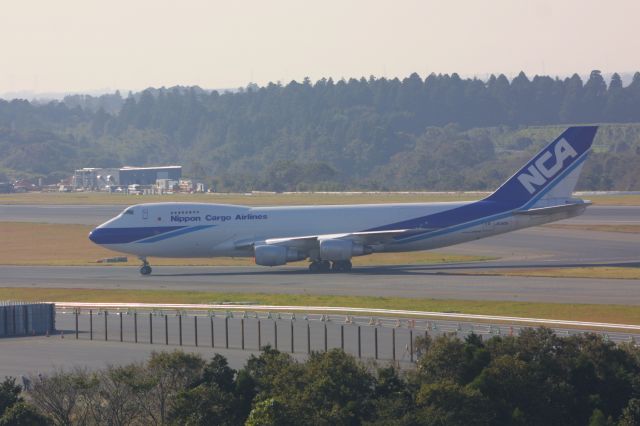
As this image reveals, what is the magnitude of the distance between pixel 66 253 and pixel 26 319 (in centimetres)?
4137

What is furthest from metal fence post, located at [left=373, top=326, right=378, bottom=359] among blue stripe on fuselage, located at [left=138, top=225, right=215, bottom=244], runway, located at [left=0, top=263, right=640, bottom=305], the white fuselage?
blue stripe on fuselage, located at [left=138, top=225, right=215, bottom=244]

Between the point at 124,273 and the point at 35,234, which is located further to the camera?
the point at 35,234

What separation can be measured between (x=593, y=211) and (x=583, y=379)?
86.8 m

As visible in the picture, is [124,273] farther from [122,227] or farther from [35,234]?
[35,234]

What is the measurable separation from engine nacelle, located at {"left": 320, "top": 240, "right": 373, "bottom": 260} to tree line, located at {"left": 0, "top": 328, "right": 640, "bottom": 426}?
34744 millimetres

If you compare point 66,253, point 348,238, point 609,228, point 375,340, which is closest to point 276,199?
point 609,228

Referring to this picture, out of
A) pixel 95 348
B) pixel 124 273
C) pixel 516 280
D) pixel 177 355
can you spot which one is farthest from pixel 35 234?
pixel 177 355

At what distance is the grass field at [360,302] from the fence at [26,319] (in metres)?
8.59

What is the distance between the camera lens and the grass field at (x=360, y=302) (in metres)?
48.8

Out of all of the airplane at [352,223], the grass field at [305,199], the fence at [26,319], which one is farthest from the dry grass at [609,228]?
the fence at [26,319]

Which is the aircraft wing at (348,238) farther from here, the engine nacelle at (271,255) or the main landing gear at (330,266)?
the main landing gear at (330,266)

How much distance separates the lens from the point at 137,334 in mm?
46969

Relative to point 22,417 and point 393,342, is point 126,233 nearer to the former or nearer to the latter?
point 393,342

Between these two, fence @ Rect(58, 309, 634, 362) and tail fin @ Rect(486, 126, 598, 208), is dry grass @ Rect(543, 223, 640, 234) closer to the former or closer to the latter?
tail fin @ Rect(486, 126, 598, 208)
